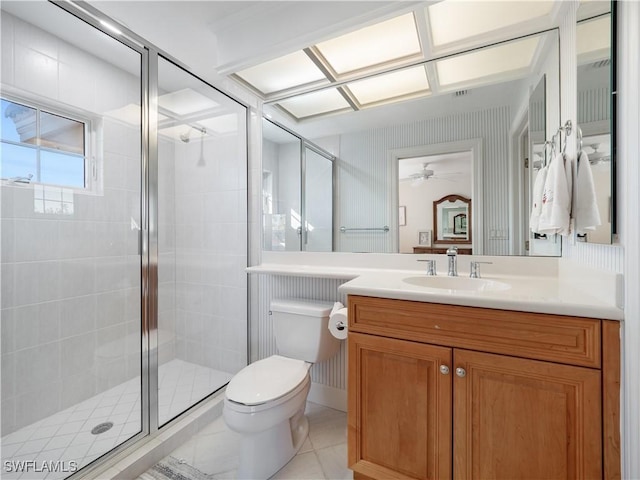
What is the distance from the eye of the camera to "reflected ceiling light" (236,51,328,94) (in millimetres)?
1707

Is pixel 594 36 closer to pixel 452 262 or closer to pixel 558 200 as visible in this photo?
pixel 558 200

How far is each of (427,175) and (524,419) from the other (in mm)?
1170

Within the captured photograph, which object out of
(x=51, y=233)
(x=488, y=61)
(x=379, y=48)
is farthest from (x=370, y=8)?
(x=51, y=233)

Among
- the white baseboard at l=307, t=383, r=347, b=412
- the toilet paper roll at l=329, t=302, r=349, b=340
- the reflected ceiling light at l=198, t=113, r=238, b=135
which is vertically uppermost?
the reflected ceiling light at l=198, t=113, r=238, b=135

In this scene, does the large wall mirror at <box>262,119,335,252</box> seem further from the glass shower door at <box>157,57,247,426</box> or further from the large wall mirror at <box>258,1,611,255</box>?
the glass shower door at <box>157,57,247,426</box>

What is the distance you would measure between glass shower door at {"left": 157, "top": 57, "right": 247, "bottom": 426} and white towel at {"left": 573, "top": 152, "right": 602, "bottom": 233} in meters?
1.89

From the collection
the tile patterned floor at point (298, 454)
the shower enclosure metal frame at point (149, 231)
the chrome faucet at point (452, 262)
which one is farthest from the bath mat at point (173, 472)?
the chrome faucet at point (452, 262)

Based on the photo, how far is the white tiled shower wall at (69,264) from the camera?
148 cm

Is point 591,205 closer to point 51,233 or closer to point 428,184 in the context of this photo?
point 428,184

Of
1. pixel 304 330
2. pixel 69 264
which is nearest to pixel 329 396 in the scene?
pixel 304 330

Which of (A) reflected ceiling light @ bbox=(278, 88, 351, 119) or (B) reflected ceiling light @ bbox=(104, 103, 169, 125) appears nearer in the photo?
(B) reflected ceiling light @ bbox=(104, 103, 169, 125)

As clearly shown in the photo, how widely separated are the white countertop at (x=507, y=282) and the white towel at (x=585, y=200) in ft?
0.54

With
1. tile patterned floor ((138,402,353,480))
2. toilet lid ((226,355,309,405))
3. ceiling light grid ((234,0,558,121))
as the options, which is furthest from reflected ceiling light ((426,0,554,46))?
Answer: tile patterned floor ((138,402,353,480))

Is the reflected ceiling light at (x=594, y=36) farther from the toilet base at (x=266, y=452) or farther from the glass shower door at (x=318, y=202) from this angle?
the toilet base at (x=266, y=452)
